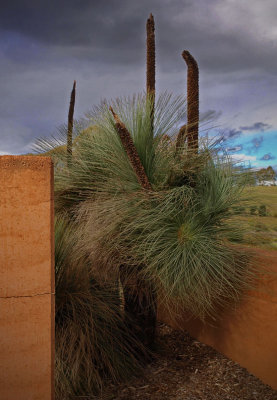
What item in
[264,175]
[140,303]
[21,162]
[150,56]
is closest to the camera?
[21,162]

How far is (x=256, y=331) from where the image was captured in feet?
10.8

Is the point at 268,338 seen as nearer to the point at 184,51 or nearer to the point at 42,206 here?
the point at 42,206

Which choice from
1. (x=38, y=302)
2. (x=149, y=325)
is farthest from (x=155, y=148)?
(x=38, y=302)

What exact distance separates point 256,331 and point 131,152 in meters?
1.71

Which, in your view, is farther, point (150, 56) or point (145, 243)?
point (150, 56)

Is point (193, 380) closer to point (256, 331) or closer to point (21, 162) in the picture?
point (256, 331)

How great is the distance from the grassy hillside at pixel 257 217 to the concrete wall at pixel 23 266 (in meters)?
1.87

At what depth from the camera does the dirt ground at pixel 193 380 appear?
3227 millimetres

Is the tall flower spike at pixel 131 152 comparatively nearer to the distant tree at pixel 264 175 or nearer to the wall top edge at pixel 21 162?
the distant tree at pixel 264 175

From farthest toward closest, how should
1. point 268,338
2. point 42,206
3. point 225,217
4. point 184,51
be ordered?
point 184,51 < point 225,217 < point 268,338 < point 42,206

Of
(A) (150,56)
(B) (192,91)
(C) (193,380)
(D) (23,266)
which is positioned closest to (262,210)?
(B) (192,91)

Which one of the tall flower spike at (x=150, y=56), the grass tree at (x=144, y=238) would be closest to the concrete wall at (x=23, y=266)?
the grass tree at (x=144, y=238)

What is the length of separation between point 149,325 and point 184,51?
2.57m

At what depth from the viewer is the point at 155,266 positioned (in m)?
3.25
